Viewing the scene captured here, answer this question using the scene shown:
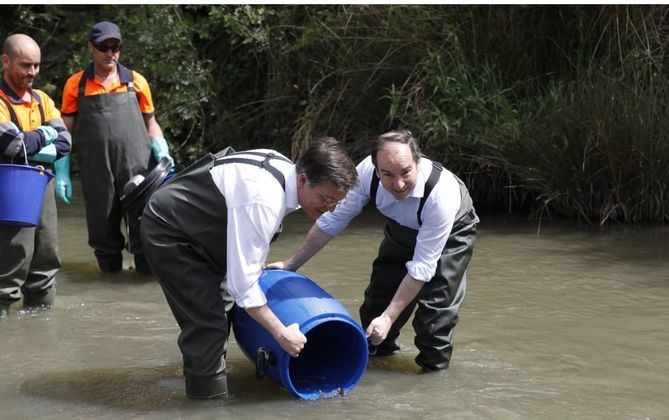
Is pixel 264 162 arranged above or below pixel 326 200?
above

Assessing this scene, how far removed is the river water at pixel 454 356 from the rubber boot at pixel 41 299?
0.07 metres

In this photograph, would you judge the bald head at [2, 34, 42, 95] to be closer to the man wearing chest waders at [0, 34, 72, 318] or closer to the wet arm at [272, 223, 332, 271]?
the man wearing chest waders at [0, 34, 72, 318]

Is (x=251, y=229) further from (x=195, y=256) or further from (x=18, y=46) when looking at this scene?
(x=18, y=46)

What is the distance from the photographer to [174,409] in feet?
15.1

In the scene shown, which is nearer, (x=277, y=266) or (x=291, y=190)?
(x=291, y=190)

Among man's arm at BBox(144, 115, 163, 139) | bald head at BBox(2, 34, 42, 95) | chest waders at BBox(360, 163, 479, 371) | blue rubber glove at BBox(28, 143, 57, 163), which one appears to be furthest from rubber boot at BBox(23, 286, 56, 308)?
chest waders at BBox(360, 163, 479, 371)

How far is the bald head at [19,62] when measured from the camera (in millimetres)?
6027

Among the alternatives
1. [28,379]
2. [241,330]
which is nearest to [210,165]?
[241,330]

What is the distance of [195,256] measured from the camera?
15.0 feet

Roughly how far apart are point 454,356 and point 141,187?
9.10 ft

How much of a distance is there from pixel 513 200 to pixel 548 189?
833 mm

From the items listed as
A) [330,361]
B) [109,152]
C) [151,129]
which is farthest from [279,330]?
[151,129]

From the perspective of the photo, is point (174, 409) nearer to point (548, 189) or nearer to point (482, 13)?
point (548, 189)

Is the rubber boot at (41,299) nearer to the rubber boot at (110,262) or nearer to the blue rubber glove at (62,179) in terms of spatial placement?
the blue rubber glove at (62,179)
